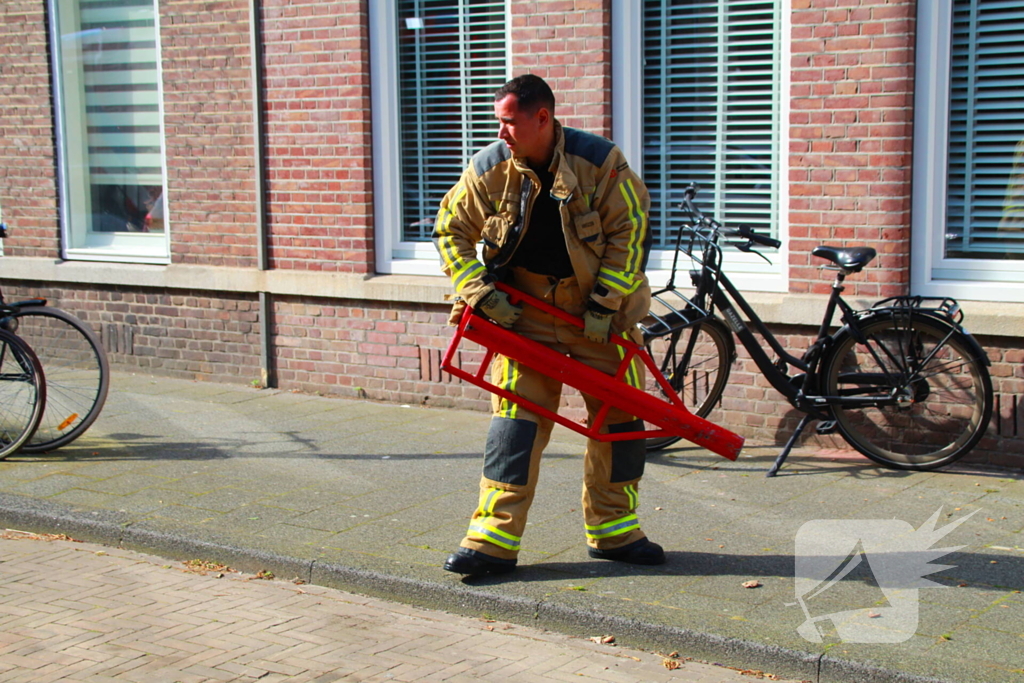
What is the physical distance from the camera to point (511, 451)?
4.96 metres

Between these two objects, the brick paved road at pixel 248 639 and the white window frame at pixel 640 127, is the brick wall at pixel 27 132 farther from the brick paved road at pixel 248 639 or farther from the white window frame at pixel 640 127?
the brick paved road at pixel 248 639

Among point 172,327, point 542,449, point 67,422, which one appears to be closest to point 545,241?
point 542,449

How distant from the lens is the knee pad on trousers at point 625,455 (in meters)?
5.12

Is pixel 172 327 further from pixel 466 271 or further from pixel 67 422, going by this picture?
pixel 466 271

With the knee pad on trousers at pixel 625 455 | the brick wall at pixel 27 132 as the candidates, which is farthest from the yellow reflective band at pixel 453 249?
the brick wall at pixel 27 132

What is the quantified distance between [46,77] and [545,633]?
798 cm

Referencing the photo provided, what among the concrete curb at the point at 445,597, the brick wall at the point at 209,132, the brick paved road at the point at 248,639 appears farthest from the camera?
the brick wall at the point at 209,132

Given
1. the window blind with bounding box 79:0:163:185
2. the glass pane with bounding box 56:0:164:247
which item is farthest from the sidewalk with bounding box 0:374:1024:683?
the window blind with bounding box 79:0:163:185

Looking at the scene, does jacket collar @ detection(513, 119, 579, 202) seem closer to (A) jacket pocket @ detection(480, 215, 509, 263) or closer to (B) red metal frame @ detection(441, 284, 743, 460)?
(A) jacket pocket @ detection(480, 215, 509, 263)

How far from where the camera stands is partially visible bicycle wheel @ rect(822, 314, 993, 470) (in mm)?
6359

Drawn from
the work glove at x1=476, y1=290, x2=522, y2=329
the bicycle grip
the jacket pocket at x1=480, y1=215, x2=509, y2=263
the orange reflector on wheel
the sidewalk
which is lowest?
the sidewalk

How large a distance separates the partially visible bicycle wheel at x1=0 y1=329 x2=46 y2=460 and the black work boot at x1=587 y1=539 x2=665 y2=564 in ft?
12.6

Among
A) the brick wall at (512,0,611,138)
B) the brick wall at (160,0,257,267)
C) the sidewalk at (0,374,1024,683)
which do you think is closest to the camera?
the sidewalk at (0,374,1024,683)

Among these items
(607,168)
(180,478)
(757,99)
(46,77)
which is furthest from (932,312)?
(46,77)
